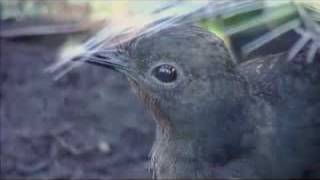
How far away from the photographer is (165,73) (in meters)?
2.99

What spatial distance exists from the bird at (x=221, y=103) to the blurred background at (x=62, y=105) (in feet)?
2.15

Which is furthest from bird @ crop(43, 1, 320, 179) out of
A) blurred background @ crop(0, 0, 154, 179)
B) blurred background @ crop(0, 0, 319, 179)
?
blurred background @ crop(0, 0, 154, 179)

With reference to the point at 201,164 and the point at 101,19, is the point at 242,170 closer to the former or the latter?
the point at 201,164

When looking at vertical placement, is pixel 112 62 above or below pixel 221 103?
above

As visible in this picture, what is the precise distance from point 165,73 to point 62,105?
1.29 metres

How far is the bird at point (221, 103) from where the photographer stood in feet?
9.77

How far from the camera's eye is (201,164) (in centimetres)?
313

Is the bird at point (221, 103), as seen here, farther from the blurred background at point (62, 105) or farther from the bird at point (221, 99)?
the blurred background at point (62, 105)

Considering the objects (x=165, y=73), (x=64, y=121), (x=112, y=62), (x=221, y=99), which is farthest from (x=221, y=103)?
(x=64, y=121)

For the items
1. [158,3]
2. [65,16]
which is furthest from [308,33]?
[65,16]

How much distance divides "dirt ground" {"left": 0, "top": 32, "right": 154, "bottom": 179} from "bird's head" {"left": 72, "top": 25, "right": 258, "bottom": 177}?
796mm

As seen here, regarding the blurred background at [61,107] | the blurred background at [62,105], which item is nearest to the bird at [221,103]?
the blurred background at [62,105]

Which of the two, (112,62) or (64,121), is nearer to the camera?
(112,62)

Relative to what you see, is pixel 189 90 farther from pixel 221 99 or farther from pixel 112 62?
pixel 112 62
